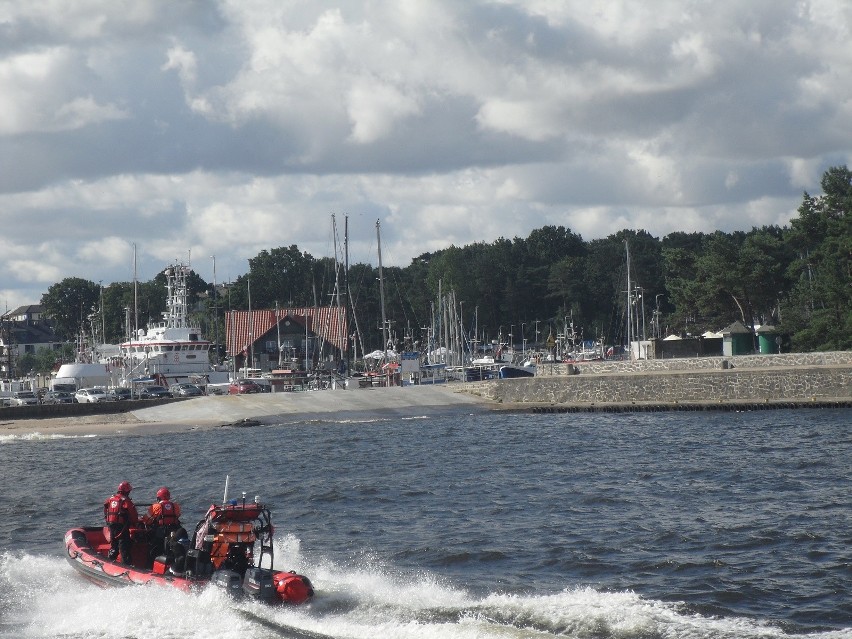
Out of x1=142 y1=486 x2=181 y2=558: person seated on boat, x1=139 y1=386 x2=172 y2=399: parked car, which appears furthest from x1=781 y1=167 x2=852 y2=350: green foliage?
x1=142 y1=486 x2=181 y2=558: person seated on boat

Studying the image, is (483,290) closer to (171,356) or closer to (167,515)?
(171,356)

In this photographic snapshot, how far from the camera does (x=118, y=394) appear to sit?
71.1m

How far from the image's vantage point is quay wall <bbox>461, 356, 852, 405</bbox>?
178ft

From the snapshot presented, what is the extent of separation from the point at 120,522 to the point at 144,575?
1.73 m

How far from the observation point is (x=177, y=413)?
60.4 metres

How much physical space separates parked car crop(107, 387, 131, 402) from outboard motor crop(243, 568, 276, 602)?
162ft

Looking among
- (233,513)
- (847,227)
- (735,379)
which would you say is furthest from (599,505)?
(847,227)

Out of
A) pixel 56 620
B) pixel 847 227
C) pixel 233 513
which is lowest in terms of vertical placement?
pixel 56 620

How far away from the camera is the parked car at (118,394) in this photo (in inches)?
2717

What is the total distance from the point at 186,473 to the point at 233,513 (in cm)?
1947

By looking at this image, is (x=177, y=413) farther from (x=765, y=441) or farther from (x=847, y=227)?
(x=847, y=227)

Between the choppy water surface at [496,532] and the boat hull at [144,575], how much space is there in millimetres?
294

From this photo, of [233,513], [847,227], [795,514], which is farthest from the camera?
[847,227]

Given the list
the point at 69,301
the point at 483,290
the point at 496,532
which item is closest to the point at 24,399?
the point at 496,532
